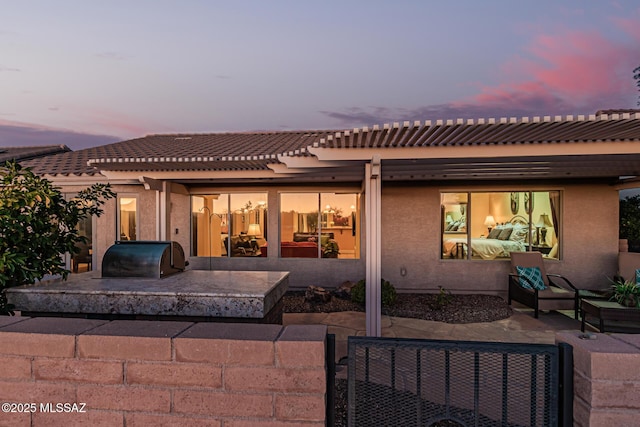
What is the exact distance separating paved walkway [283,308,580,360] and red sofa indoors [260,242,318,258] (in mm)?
2556

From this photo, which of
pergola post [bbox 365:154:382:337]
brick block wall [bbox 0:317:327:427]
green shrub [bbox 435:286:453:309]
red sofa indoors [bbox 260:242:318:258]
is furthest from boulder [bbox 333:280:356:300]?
brick block wall [bbox 0:317:327:427]

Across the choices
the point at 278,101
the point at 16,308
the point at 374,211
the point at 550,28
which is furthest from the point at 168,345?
the point at 278,101

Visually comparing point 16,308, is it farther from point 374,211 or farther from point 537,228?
point 537,228

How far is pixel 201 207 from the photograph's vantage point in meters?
9.43

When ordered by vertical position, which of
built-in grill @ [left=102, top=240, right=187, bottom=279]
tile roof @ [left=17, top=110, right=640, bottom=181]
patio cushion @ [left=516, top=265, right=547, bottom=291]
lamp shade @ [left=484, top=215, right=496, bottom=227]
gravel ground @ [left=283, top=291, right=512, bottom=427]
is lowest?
gravel ground @ [left=283, top=291, right=512, bottom=427]

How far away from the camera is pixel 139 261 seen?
3.76 m

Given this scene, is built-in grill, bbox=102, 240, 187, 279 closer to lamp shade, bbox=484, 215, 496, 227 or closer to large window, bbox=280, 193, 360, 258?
large window, bbox=280, 193, 360, 258

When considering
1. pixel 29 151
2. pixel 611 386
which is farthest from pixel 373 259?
pixel 29 151

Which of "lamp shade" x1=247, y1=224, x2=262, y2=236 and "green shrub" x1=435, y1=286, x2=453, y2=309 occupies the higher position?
"lamp shade" x1=247, y1=224, x2=262, y2=236

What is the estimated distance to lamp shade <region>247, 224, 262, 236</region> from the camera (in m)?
9.09

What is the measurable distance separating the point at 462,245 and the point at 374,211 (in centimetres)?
445

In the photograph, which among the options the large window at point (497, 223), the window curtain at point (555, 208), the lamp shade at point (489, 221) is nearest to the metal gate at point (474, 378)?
the large window at point (497, 223)

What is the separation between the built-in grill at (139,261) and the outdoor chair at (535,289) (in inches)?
261

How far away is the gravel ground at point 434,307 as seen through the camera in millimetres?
6398
